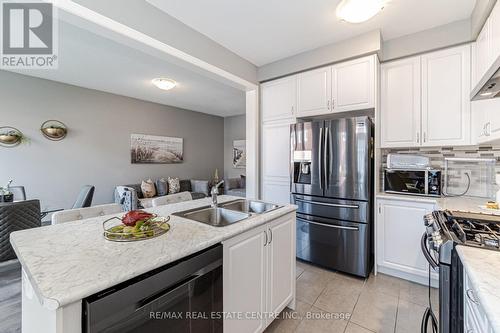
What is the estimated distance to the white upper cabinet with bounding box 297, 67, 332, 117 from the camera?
271cm

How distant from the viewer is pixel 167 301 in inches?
37.0

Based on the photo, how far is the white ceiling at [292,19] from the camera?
1.96 meters

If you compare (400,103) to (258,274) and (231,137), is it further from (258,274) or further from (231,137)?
(231,137)

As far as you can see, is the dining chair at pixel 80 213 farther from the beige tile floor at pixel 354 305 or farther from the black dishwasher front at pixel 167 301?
the beige tile floor at pixel 354 305

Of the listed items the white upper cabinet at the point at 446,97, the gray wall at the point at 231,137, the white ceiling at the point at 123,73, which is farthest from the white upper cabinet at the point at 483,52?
the gray wall at the point at 231,137

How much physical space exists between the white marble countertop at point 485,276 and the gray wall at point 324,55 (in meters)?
2.12

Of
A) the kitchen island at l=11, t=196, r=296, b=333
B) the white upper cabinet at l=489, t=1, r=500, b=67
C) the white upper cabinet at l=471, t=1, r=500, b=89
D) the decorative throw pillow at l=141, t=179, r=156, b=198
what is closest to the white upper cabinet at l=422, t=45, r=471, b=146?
the white upper cabinet at l=471, t=1, r=500, b=89

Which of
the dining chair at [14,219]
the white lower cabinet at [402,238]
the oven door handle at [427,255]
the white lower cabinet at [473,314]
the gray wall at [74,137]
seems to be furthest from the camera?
the gray wall at [74,137]

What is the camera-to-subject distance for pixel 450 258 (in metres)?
1.14

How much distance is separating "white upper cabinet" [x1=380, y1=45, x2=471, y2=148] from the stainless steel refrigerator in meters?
0.47

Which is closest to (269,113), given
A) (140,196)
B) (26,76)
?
(140,196)

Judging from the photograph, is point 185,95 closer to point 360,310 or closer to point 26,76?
point 26,76

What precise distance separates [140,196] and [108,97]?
2.06 meters

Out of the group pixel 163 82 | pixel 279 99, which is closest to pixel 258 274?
pixel 279 99
